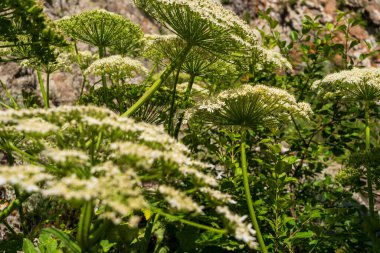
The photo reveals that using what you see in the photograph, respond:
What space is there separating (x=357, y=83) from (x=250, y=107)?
143 cm

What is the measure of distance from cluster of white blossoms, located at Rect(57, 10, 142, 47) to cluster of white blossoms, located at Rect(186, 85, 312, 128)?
5.09ft

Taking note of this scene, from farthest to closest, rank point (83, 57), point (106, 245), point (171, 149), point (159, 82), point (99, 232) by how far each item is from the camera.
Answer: point (83, 57) < point (159, 82) < point (106, 245) < point (171, 149) < point (99, 232)

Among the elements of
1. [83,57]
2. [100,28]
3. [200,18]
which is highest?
[200,18]

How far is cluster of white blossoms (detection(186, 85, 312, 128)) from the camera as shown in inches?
127

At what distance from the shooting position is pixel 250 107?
3.39 metres

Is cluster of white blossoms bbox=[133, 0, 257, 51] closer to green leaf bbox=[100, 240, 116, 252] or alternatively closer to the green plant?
the green plant

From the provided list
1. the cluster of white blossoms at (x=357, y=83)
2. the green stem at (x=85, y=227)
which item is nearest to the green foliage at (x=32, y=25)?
the green stem at (x=85, y=227)

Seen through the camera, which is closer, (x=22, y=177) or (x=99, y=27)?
(x=22, y=177)

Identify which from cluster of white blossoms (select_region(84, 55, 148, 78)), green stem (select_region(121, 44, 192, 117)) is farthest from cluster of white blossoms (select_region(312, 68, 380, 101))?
cluster of white blossoms (select_region(84, 55, 148, 78))

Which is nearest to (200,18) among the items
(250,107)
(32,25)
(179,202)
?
(250,107)

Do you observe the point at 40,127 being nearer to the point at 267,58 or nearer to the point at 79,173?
the point at 79,173

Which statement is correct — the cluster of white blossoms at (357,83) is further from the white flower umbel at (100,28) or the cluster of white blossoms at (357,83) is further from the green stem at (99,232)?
the green stem at (99,232)

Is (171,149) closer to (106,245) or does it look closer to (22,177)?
(22,177)

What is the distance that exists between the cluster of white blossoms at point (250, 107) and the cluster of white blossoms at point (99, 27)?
5.09 feet
